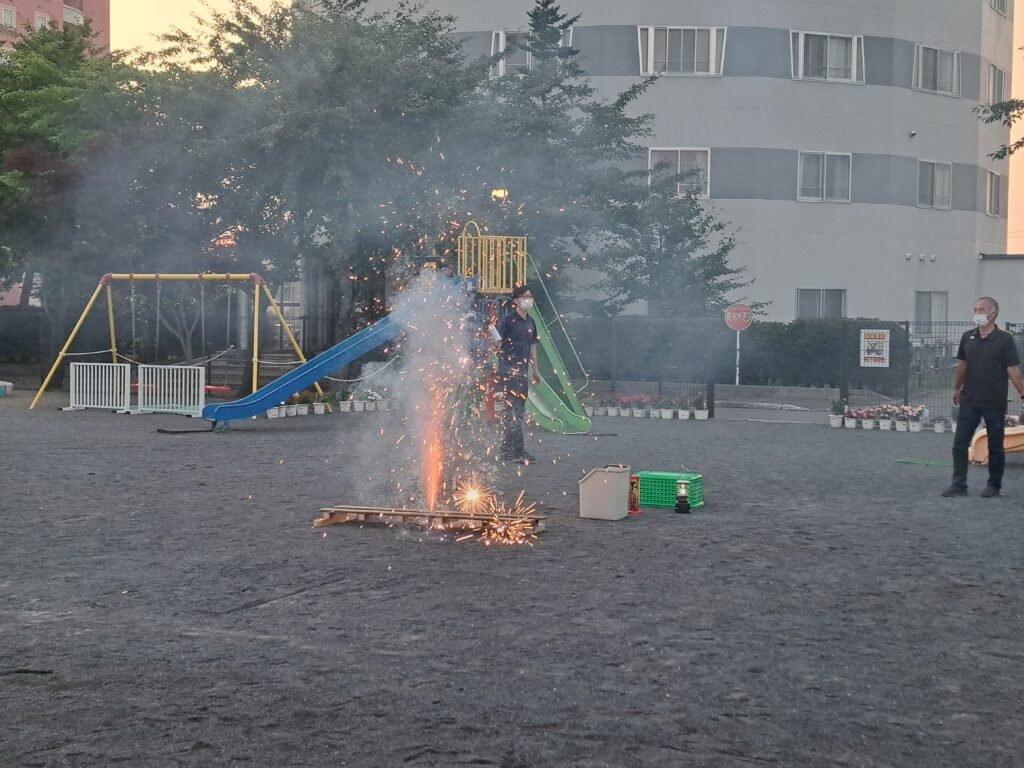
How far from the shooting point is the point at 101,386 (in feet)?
86.5

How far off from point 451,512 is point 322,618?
3.26 metres

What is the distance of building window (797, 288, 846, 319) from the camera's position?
39125mm

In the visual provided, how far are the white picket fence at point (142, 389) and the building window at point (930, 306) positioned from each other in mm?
24259

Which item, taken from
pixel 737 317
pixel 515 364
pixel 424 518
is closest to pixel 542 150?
pixel 737 317

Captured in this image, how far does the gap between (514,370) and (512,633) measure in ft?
29.8

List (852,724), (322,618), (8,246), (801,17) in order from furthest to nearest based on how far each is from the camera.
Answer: (801,17) → (8,246) → (322,618) → (852,724)

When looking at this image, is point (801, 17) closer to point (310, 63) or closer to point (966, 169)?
point (966, 169)

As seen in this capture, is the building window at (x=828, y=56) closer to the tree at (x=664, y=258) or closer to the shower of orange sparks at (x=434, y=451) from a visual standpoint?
the tree at (x=664, y=258)

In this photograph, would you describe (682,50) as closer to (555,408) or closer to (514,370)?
(555,408)

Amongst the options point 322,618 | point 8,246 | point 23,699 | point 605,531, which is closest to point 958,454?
point 605,531

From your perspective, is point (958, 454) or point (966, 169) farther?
point (966, 169)

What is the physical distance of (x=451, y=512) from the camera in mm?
10461

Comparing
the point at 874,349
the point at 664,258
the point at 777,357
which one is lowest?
the point at 777,357

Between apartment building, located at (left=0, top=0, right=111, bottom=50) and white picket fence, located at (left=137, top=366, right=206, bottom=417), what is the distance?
2839 inches
